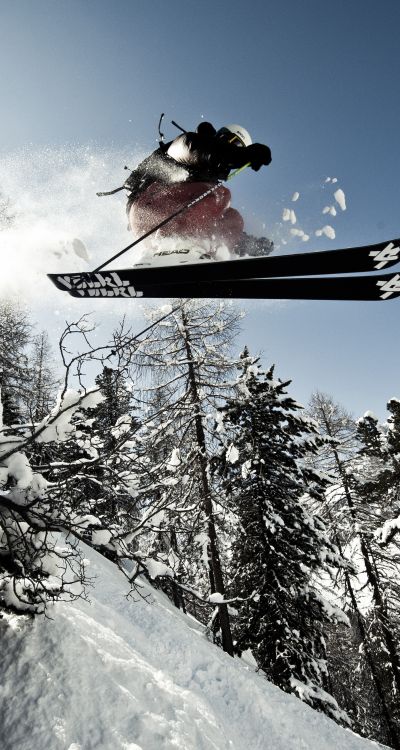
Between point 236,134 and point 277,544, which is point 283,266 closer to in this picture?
point 236,134

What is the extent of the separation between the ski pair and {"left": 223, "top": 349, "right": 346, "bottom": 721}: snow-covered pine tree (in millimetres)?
3661

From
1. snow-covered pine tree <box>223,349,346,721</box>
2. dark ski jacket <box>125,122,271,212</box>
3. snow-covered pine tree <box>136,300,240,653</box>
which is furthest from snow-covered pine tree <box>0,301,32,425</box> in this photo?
dark ski jacket <box>125,122,271,212</box>

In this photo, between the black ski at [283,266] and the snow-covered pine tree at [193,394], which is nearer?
the black ski at [283,266]

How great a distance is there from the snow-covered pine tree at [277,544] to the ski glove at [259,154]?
15.6ft

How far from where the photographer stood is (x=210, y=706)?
13.0 ft

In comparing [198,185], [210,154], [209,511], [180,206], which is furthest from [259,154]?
[209,511]

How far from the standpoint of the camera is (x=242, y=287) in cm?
410

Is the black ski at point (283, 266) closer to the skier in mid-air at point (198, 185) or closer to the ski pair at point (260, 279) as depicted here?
the ski pair at point (260, 279)

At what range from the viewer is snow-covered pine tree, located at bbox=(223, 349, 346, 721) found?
744cm

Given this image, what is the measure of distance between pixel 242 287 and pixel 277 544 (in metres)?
6.32

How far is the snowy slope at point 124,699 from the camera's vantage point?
257 centimetres

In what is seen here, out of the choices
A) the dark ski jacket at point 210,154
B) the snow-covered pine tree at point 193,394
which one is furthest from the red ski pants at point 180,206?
the snow-covered pine tree at point 193,394

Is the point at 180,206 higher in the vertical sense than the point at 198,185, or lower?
lower

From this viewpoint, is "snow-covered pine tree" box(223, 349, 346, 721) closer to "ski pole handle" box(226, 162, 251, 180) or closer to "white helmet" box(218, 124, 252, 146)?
"ski pole handle" box(226, 162, 251, 180)
